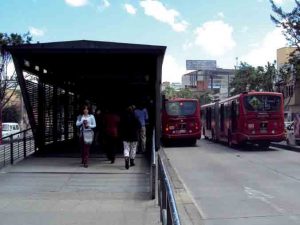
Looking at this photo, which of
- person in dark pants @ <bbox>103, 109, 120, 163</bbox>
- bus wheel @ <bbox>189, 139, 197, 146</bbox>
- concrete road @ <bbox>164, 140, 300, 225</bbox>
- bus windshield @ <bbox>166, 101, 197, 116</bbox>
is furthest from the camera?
bus wheel @ <bbox>189, 139, 197, 146</bbox>

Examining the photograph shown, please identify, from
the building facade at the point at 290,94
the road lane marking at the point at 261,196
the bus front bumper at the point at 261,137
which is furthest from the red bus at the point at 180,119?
the building facade at the point at 290,94

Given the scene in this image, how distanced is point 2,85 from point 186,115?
2035cm

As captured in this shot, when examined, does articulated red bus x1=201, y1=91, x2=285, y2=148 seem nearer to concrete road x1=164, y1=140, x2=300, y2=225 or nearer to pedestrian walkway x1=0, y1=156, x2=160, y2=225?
concrete road x1=164, y1=140, x2=300, y2=225

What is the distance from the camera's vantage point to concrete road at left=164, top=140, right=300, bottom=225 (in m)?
10.0

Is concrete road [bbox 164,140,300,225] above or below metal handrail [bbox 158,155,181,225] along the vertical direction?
below

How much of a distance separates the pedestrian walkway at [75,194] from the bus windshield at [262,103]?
1203 cm

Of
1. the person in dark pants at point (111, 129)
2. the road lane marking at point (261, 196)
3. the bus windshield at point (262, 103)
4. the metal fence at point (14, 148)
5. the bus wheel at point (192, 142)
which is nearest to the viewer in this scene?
the road lane marking at point (261, 196)

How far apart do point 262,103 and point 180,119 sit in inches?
206

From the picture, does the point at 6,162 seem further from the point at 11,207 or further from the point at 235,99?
the point at 235,99

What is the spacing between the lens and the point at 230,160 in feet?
71.2

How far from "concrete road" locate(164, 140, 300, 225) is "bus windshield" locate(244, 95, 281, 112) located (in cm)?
467

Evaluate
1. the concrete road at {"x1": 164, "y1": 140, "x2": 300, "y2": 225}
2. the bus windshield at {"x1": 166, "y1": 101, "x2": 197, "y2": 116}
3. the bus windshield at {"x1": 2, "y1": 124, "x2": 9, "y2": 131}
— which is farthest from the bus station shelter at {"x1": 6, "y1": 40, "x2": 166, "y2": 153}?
the bus windshield at {"x1": 2, "y1": 124, "x2": 9, "y2": 131}

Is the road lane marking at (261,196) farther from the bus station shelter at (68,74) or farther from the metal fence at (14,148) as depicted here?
the metal fence at (14,148)

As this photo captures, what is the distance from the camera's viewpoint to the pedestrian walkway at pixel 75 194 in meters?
9.21
